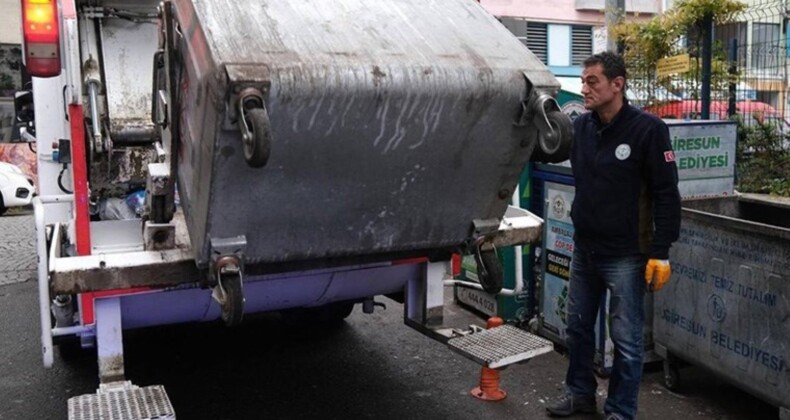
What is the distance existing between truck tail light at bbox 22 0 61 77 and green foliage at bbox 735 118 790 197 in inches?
222

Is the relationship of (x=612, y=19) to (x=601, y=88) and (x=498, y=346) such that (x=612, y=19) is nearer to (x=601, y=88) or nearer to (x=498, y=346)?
(x=601, y=88)

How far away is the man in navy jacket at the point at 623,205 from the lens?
3.53 metres

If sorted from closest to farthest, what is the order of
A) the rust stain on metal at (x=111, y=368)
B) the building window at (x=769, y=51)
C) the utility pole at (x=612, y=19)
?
the rust stain on metal at (x=111, y=368), the building window at (x=769, y=51), the utility pole at (x=612, y=19)

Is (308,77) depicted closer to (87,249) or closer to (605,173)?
(87,249)

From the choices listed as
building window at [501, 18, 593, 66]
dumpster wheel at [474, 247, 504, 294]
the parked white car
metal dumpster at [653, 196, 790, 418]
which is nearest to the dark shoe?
metal dumpster at [653, 196, 790, 418]

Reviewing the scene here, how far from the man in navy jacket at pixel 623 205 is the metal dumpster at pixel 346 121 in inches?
25.6

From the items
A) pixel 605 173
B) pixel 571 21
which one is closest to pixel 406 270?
pixel 605 173

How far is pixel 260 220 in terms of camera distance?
2848 mm

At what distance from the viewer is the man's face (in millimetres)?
3635

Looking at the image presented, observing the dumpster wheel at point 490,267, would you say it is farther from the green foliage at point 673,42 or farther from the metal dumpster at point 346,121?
the green foliage at point 673,42

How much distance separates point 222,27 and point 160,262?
3.32 feet

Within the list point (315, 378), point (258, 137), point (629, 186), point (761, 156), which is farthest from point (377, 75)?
point (761, 156)

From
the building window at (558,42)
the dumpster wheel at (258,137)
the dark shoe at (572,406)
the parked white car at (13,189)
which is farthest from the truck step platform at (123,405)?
the building window at (558,42)

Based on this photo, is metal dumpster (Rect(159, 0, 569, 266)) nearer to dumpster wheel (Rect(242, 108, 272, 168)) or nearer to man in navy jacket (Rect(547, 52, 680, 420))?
dumpster wheel (Rect(242, 108, 272, 168))
